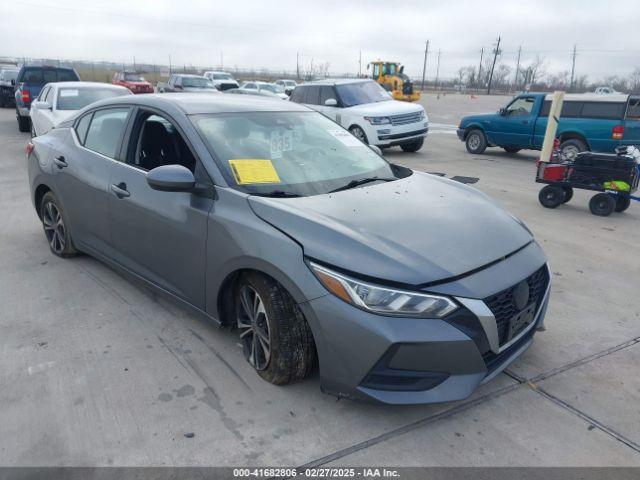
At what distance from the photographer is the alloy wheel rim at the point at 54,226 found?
15.7 feet

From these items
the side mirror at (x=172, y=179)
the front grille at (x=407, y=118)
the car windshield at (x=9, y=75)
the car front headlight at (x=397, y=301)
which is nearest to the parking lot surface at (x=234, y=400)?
the car front headlight at (x=397, y=301)

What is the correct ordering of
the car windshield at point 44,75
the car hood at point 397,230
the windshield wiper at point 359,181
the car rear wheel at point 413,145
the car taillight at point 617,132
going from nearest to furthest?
1. the car hood at point 397,230
2. the windshield wiper at point 359,181
3. the car taillight at point 617,132
4. the car rear wheel at point 413,145
5. the car windshield at point 44,75

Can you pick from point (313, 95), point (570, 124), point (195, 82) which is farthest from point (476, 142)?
point (195, 82)

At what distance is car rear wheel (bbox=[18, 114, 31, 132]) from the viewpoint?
1489 cm

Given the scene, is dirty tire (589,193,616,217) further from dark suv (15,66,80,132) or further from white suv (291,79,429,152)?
dark suv (15,66,80,132)

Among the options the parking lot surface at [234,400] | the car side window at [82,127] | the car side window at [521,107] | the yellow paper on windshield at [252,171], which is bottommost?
the parking lot surface at [234,400]

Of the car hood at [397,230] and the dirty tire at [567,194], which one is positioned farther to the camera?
the dirty tire at [567,194]

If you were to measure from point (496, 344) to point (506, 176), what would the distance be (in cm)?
843

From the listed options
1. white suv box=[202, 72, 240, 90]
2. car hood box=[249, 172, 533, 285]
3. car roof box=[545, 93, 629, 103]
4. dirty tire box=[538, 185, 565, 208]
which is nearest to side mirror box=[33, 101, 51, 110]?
car hood box=[249, 172, 533, 285]

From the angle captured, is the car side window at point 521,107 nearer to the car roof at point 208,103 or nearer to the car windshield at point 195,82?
the car roof at point 208,103

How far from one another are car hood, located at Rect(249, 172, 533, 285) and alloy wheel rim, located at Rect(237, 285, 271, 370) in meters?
→ 0.50

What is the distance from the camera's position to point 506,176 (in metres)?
10.3

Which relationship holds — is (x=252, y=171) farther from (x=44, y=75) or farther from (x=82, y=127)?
(x=44, y=75)

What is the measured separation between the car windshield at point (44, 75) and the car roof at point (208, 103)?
1283cm
